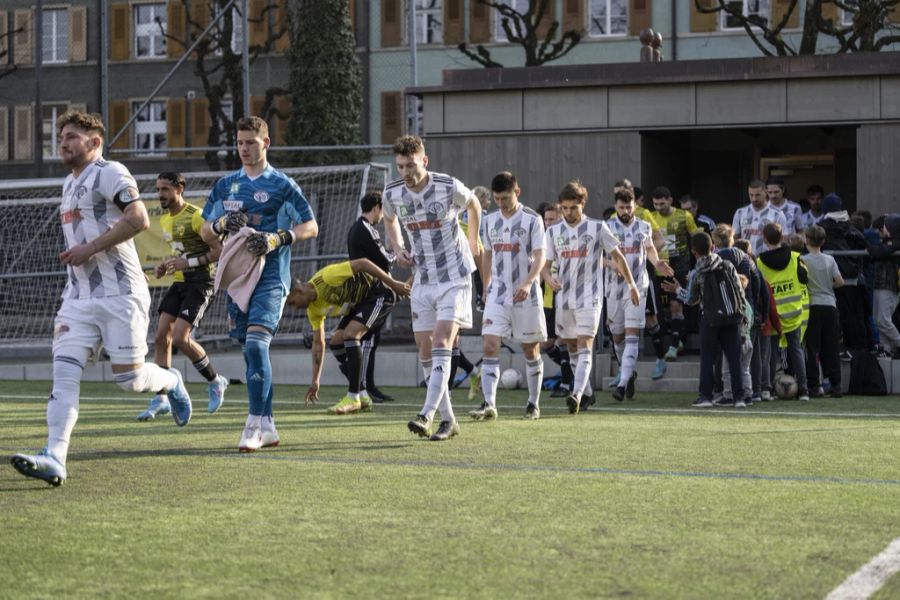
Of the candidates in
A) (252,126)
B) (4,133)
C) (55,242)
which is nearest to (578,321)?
(252,126)

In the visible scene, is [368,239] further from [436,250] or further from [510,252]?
[436,250]

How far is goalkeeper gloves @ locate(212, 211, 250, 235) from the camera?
1011cm

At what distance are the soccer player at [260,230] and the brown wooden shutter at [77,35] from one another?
41.7 meters

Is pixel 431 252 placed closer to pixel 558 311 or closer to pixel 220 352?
pixel 558 311

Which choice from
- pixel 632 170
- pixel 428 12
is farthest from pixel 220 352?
pixel 428 12

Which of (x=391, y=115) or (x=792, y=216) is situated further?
(x=391, y=115)

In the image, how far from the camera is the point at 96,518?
23.2 feet

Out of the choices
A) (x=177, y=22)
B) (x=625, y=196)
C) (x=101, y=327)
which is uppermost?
(x=177, y=22)

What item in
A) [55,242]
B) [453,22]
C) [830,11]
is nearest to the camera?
[55,242]

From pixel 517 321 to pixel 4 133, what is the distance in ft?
131

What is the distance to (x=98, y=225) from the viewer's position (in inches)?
344

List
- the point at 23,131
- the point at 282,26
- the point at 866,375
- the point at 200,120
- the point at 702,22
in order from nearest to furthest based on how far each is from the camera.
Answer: the point at 866,375 → the point at 702,22 → the point at 282,26 → the point at 200,120 → the point at 23,131

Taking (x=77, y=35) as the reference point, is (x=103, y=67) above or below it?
below

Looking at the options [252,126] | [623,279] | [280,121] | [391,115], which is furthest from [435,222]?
[280,121]
